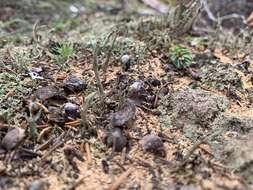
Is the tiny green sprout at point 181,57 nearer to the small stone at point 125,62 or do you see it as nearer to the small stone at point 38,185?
the small stone at point 125,62

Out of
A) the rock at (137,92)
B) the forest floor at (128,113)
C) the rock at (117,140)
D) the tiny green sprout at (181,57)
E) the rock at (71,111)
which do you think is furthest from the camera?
the tiny green sprout at (181,57)

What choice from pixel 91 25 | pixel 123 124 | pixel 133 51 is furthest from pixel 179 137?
pixel 91 25

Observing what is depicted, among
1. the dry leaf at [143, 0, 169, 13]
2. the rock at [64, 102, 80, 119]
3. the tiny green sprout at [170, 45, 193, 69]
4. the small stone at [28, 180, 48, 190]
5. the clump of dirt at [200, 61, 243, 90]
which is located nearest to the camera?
the small stone at [28, 180, 48, 190]

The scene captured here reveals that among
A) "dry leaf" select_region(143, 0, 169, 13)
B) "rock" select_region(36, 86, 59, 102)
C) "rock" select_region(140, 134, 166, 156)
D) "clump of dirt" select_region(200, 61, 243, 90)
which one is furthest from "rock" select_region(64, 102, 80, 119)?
"dry leaf" select_region(143, 0, 169, 13)

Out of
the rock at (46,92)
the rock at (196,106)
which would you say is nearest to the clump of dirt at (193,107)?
the rock at (196,106)

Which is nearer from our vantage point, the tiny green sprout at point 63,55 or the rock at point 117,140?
the rock at point 117,140

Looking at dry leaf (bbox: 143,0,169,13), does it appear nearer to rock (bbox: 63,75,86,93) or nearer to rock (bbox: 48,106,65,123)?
rock (bbox: 63,75,86,93)
